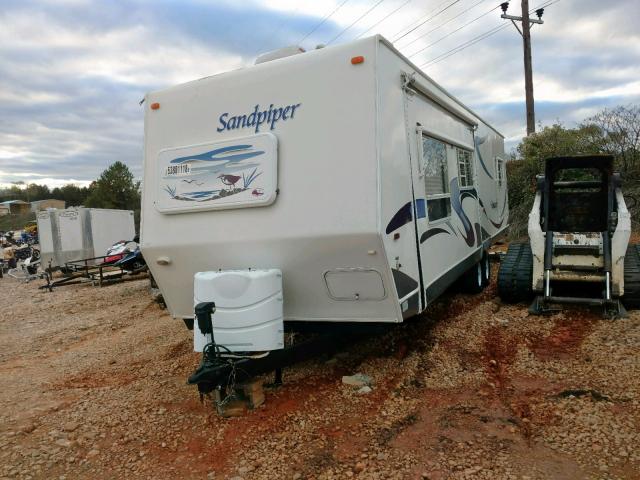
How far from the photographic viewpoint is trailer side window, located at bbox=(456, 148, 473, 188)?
6433mm

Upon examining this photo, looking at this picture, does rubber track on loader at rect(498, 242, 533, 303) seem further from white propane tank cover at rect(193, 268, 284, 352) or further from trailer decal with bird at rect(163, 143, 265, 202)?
trailer decal with bird at rect(163, 143, 265, 202)

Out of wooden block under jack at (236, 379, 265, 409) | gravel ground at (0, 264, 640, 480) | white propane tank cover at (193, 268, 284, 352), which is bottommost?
gravel ground at (0, 264, 640, 480)

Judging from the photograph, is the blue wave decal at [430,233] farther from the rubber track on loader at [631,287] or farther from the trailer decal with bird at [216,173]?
the rubber track on loader at [631,287]

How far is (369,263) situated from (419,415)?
1229 mm

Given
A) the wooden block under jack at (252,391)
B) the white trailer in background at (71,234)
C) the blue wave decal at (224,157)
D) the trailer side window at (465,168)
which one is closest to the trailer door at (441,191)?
the trailer side window at (465,168)

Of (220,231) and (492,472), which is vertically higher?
(220,231)

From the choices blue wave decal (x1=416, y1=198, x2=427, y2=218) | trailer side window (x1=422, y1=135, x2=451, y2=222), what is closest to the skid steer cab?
trailer side window (x1=422, y1=135, x2=451, y2=222)

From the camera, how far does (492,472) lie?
3.04 m

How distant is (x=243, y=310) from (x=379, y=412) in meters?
1.34

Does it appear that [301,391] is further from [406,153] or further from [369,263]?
[406,153]

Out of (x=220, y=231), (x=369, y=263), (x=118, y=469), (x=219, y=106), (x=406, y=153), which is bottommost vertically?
(x=118, y=469)

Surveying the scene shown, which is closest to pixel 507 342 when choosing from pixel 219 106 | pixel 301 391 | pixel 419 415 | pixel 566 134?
pixel 419 415

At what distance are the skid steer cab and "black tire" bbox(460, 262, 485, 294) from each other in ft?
1.68

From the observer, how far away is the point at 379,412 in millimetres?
3967
